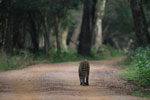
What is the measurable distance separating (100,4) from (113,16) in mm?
10688

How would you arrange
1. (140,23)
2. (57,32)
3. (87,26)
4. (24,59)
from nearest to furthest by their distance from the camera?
(140,23) < (24,59) < (57,32) < (87,26)

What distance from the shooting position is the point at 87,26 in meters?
32.8

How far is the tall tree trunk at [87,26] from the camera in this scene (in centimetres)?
3209

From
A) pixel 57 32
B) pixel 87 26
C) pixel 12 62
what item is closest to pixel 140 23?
pixel 12 62

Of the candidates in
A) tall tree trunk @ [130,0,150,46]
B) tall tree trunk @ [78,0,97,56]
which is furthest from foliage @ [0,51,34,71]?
tall tree trunk @ [78,0,97,56]

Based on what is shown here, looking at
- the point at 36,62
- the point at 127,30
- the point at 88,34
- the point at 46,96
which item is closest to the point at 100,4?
the point at 88,34

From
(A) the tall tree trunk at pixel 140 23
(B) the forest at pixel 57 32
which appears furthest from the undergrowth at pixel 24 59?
(A) the tall tree trunk at pixel 140 23

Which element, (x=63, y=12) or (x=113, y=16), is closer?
(x=63, y=12)

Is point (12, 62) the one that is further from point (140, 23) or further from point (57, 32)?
point (57, 32)

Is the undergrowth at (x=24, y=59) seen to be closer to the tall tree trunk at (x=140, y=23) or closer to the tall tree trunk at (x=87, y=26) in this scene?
the tall tree trunk at (x=87, y=26)

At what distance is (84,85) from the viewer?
13.1 metres

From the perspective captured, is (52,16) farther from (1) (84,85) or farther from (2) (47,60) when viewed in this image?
(1) (84,85)

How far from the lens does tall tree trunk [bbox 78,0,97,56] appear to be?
32088mm

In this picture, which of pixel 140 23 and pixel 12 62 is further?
pixel 140 23
